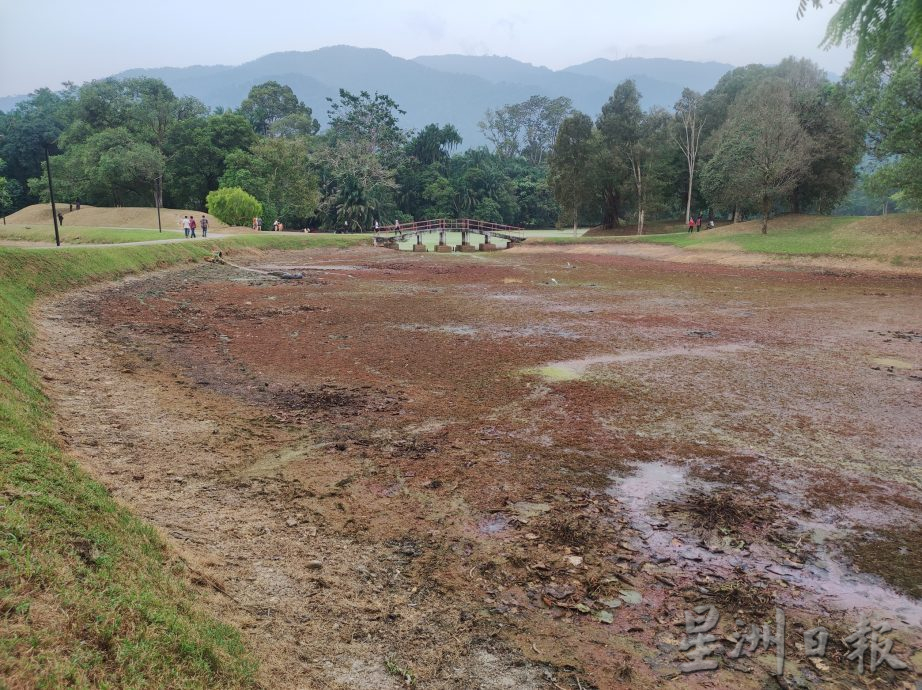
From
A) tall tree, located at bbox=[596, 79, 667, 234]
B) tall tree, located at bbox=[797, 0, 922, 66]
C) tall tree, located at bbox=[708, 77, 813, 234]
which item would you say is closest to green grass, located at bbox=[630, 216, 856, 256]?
tall tree, located at bbox=[708, 77, 813, 234]

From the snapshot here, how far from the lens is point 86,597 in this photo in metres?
3.12

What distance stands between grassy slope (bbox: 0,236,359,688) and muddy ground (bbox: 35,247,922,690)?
17.9 inches

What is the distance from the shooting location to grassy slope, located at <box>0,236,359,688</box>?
2.70m

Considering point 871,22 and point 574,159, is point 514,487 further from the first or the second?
point 574,159

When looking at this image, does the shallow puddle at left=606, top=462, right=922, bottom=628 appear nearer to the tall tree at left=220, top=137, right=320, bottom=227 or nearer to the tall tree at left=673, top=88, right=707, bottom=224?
the tall tree at left=673, top=88, right=707, bottom=224

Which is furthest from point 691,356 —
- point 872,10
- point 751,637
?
point 872,10

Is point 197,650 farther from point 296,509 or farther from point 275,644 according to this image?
point 296,509

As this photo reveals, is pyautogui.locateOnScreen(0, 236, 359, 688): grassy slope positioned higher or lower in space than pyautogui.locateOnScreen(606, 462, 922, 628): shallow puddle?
higher

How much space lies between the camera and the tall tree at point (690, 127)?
59.2 meters

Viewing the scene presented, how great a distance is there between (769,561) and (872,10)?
449 centimetres

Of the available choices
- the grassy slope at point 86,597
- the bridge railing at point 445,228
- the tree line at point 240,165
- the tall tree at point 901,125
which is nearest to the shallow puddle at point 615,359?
the grassy slope at point 86,597

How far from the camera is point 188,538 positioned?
204 inches

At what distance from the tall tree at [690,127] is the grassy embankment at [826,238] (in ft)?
43.1

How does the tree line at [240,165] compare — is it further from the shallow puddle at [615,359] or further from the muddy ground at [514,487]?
the shallow puddle at [615,359]
